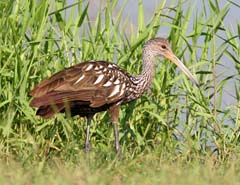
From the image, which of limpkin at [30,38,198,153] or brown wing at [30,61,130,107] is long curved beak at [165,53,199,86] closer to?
limpkin at [30,38,198,153]

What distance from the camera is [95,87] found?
24.2ft

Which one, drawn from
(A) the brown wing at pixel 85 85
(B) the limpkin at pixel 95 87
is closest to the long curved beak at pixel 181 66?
(B) the limpkin at pixel 95 87

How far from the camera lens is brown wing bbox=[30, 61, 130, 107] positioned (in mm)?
6957

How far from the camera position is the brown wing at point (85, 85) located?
6957 mm

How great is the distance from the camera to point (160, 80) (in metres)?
8.12

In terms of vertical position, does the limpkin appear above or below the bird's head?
below

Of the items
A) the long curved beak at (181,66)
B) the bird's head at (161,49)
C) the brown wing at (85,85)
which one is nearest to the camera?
the brown wing at (85,85)

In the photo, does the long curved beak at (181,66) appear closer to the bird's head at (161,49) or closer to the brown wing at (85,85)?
the bird's head at (161,49)

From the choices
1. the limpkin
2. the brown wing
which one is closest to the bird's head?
the limpkin

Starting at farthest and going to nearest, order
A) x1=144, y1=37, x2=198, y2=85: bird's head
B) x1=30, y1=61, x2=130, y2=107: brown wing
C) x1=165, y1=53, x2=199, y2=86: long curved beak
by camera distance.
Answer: x1=144, y1=37, x2=198, y2=85: bird's head
x1=165, y1=53, x2=199, y2=86: long curved beak
x1=30, y1=61, x2=130, y2=107: brown wing

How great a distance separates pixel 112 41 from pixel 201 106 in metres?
1.05

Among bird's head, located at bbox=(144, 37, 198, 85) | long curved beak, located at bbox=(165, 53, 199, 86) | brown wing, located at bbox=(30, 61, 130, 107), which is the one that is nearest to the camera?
brown wing, located at bbox=(30, 61, 130, 107)

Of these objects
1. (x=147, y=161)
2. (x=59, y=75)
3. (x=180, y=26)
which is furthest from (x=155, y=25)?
(x=147, y=161)

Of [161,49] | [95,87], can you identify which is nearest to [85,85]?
[95,87]
